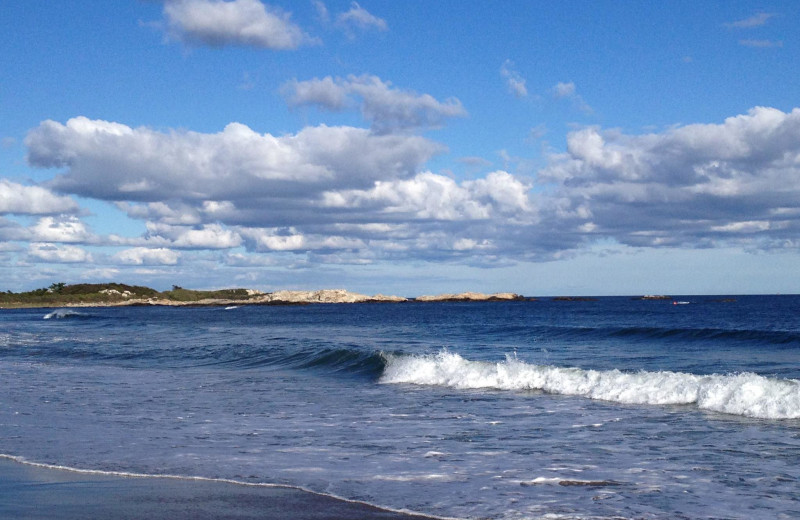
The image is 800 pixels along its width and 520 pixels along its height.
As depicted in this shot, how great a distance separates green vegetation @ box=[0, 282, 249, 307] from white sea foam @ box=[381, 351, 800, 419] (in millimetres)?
157900

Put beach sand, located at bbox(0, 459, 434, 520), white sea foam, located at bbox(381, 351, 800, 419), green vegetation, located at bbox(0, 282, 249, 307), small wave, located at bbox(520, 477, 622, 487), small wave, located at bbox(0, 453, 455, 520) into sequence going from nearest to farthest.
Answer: beach sand, located at bbox(0, 459, 434, 520) → small wave, located at bbox(0, 453, 455, 520) → small wave, located at bbox(520, 477, 622, 487) → white sea foam, located at bbox(381, 351, 800, 419) → green vegetation, located at bbox(0, 282, 249, 307)

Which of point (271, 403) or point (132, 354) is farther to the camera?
point (132, 354)

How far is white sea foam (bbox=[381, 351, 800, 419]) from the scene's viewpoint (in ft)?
50.5

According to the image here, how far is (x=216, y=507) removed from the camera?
8.15m

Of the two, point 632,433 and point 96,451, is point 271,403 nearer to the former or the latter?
point 96,451

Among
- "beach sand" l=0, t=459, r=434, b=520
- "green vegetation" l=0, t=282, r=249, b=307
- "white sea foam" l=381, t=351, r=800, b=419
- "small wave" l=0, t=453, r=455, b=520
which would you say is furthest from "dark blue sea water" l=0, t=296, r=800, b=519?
"green vegetation" l=0, t=282, r=249, b=307

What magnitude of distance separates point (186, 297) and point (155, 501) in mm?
189459

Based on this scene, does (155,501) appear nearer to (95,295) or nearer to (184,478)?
(184,478)

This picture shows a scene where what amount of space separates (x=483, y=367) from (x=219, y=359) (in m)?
14.0

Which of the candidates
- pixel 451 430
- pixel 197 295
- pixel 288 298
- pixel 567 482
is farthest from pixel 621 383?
pixel 197 295

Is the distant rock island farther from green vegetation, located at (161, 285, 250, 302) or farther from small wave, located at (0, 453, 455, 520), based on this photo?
small wave, located at (0, 453, 455, 520)

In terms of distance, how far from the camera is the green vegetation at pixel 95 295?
545 ft

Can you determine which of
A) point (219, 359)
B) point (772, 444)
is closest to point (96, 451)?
point (772, 444)

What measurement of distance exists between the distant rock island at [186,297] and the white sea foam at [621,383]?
16093 cm
